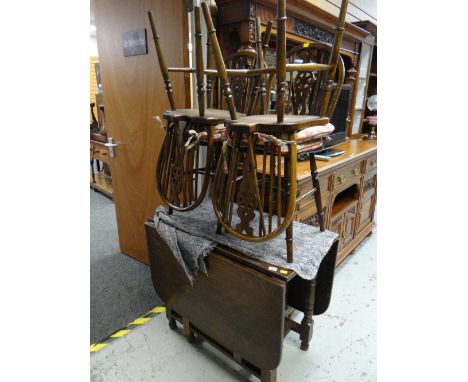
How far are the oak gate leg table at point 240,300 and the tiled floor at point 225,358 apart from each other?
9 cm

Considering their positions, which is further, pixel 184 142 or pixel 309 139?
pixel 184 142

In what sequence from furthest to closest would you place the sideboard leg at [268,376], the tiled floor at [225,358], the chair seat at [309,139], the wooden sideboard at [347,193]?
the wooden sideboard at [347,193] → the tiled floor at [225,358] → the sideboard leg at [268,376] → the chair seat at [309,139]

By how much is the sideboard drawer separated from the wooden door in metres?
1.07

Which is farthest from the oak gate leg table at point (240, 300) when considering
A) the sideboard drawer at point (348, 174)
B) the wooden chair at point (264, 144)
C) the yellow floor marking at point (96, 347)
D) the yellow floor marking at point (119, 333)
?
the sideboard drawer at point (348, 174)

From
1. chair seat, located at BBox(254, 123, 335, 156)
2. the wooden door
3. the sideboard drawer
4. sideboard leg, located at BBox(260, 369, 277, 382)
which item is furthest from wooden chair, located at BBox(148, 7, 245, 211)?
the sideboard drawer

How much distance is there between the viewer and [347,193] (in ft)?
7.97

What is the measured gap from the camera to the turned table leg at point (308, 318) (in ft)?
4.70

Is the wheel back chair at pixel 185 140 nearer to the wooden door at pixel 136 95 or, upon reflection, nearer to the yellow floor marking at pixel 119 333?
the wooden door at pixel 136 95

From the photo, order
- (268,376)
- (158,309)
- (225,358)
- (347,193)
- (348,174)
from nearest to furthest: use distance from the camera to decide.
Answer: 1. (268,376)
2. (225,358)
3. (158,309)
4. (348,174)
5. (347,193)

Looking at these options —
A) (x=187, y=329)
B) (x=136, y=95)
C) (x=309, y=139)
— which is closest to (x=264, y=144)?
(x=309, y=139)

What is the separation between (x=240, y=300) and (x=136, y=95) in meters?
1.41

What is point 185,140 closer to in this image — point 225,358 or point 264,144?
point 264,144

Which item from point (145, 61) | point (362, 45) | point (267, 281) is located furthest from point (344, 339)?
point (362, 45)

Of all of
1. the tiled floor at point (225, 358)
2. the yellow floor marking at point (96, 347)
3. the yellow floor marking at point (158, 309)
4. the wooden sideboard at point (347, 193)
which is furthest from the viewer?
the yellow floor marking at point (158, 309)
